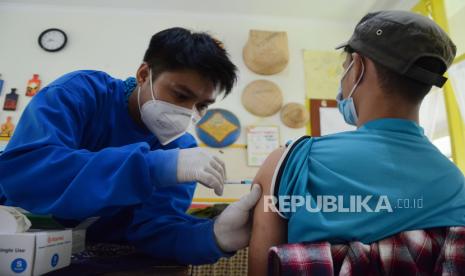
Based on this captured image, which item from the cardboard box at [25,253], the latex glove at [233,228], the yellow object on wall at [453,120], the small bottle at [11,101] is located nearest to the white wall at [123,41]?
the small bottle at [11,101]

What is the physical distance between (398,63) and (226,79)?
0.59 meters

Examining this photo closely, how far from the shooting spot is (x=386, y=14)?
2.50 feet

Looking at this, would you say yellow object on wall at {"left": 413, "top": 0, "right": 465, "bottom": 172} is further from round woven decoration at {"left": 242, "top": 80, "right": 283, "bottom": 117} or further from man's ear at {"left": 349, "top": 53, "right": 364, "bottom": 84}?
man's ear at {"left": 349, "top": 53, "right": 364, "bottom": 84}

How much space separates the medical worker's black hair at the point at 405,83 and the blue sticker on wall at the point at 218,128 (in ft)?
5.42

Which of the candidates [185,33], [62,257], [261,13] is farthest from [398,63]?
[261,13]

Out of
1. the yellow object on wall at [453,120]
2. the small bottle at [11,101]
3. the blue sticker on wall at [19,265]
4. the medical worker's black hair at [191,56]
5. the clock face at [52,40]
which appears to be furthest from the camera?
the clock face at [52,40]

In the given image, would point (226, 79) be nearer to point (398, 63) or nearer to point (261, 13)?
point (398, 63)

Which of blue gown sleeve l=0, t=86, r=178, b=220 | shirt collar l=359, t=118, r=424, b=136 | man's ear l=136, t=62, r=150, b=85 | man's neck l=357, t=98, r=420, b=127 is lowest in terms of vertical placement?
blue gown sleeve l=0, t=86, r=178, b=220

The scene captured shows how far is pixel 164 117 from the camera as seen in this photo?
1.10 meters

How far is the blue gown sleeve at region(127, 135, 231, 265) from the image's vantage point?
89 centimetres

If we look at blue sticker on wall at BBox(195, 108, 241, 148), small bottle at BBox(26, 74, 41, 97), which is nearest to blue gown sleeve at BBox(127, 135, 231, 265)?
blue sticker on wall at BBox(195, 108, 241, 148)

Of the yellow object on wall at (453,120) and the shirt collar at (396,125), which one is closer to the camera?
the shirt collar at (396,125)

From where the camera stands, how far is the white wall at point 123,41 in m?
2.41

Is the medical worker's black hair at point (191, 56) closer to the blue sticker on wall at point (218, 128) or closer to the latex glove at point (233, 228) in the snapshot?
the latex glove at point (233, 228)
